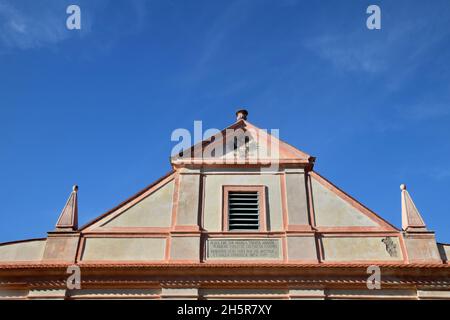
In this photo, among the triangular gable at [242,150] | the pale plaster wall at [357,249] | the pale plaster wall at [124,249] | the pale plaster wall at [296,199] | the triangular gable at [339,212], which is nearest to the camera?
the pale plaster wall at [357,249]

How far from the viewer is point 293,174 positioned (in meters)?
16.3

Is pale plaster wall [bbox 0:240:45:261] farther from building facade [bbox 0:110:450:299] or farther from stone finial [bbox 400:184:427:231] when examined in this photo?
stone finial [bbox 400:184:427:231]

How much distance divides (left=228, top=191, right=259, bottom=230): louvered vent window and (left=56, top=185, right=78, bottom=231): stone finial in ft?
15.3

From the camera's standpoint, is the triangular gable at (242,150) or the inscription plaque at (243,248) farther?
the triangular gable at (242,150)

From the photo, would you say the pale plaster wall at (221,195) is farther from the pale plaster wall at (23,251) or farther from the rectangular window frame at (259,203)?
the pale plaster wall at (23,251)

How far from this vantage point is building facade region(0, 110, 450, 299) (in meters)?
13.9

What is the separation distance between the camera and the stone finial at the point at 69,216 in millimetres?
15195

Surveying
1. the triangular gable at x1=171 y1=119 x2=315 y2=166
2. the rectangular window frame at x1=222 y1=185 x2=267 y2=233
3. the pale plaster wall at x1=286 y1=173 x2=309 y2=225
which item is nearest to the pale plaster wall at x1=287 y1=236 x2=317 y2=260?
the pale plaster wall at x1=286 y1=173 x2=309 y2=225

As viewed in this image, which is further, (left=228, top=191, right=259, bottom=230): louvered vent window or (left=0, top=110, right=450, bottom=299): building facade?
(left=228, top=191, right=259, bottom=230): louvered vent window

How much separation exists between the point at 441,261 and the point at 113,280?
9.06 metres

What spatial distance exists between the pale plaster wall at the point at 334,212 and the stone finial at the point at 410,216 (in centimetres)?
90

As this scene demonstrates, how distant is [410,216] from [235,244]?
5285 millimetres

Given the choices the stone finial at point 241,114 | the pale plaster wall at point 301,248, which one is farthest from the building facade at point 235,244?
the stone finial at point 241,114
